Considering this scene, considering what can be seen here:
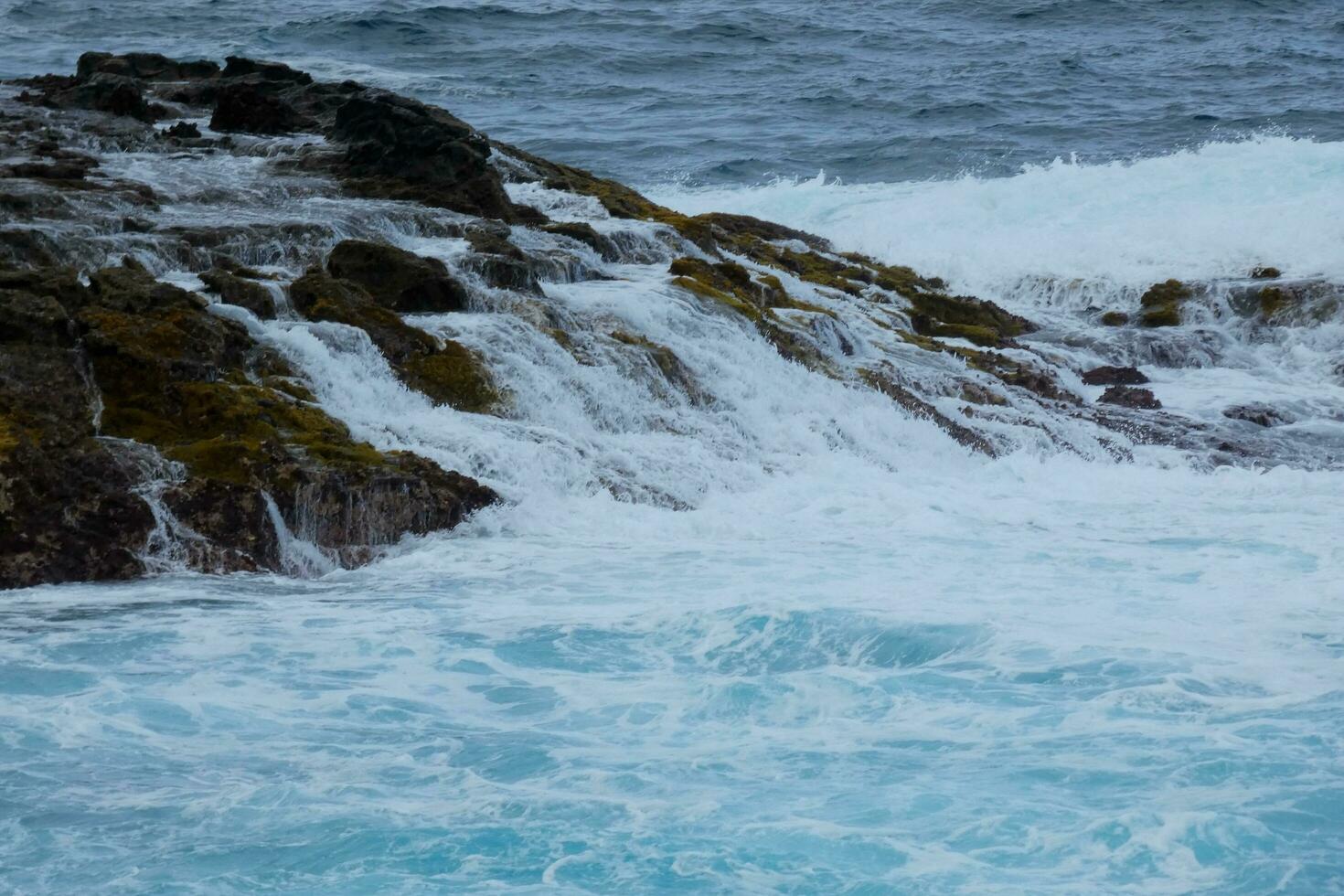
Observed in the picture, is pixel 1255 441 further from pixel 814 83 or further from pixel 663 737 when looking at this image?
pixel 814 83

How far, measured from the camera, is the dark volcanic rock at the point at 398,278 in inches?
554

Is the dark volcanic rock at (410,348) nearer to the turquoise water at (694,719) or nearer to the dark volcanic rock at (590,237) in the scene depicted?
the turquoise water at (694,719)

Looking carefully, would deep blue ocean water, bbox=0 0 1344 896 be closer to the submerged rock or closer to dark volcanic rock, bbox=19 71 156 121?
the submerged rock

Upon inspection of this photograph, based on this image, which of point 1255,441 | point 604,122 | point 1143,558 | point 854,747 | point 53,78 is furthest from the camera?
point 604,122

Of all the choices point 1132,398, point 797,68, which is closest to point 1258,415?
point 1132,398

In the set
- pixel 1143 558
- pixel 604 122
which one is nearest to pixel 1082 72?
pixel 604 122

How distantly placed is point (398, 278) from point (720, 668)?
6602mm

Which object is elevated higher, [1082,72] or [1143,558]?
[1082,72]

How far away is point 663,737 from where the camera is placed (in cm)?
789

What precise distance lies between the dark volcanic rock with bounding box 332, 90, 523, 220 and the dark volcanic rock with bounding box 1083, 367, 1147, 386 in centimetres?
657

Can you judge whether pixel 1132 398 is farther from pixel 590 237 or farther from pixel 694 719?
pixel 694 719

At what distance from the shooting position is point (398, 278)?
1414 centimetres

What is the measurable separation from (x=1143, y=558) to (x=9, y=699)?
289 inches

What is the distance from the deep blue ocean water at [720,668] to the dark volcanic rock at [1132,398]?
0.52 m
